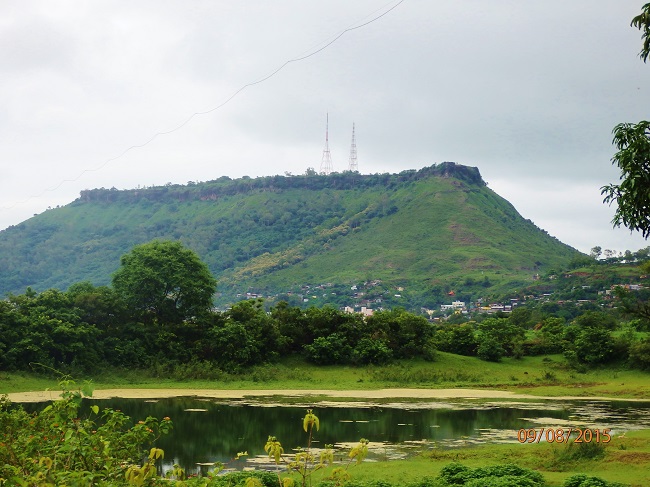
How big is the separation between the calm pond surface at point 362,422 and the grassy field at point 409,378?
6.25 metres

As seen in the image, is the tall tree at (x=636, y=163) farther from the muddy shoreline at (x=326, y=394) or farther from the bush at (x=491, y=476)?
the muddy shoreline at (x=326, y=394)

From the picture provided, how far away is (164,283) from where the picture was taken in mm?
48656

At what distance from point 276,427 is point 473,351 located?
3061 centimetres

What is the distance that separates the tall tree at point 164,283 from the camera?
159 ft

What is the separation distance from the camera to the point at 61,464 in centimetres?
743

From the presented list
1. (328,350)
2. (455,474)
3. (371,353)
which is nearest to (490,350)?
(371,353)

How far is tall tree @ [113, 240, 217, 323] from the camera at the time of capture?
159 feet

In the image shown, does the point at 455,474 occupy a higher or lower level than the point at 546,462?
higher

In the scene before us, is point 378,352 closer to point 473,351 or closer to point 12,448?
point 473,351

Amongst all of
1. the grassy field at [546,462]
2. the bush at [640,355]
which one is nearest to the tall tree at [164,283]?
the bush at [640,355]
